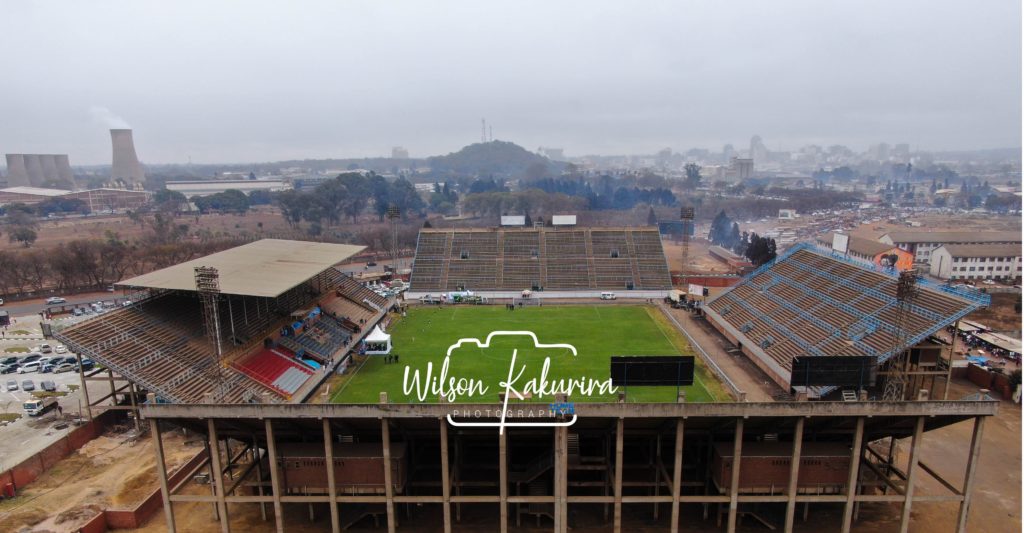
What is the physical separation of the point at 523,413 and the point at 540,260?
1728 inches

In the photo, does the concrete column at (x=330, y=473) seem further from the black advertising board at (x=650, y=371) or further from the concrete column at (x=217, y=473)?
the black advertising board at (x=650, y=371)

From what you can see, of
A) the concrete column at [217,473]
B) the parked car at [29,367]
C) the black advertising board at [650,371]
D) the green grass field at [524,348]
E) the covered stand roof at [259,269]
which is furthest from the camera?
the parked car at [29,367]

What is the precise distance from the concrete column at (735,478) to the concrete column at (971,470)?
11.9 metres

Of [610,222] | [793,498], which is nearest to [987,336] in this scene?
[793,498]

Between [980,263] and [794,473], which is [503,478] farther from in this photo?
[980,263]

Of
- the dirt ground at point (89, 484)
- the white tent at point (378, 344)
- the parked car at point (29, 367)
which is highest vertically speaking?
the white tent at point (378, 344)

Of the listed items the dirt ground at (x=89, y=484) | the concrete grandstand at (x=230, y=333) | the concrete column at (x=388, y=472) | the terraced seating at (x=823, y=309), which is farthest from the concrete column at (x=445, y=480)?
the terraced seating at (x=823, y=309)

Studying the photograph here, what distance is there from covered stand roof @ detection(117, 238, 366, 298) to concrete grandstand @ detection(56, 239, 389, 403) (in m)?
0.07

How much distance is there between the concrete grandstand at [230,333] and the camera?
30.7 metres

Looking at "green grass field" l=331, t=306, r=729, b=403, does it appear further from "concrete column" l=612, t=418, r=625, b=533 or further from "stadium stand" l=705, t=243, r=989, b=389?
"concrete column" l=612, t=418, r=625, b=533

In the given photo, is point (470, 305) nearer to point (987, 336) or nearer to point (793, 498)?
point (793, 498)

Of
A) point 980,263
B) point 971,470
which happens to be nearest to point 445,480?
point 971,470

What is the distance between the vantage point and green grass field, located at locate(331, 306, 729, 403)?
3419cm

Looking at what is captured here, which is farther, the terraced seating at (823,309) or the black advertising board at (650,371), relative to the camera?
the terraced seating at (823,309)
